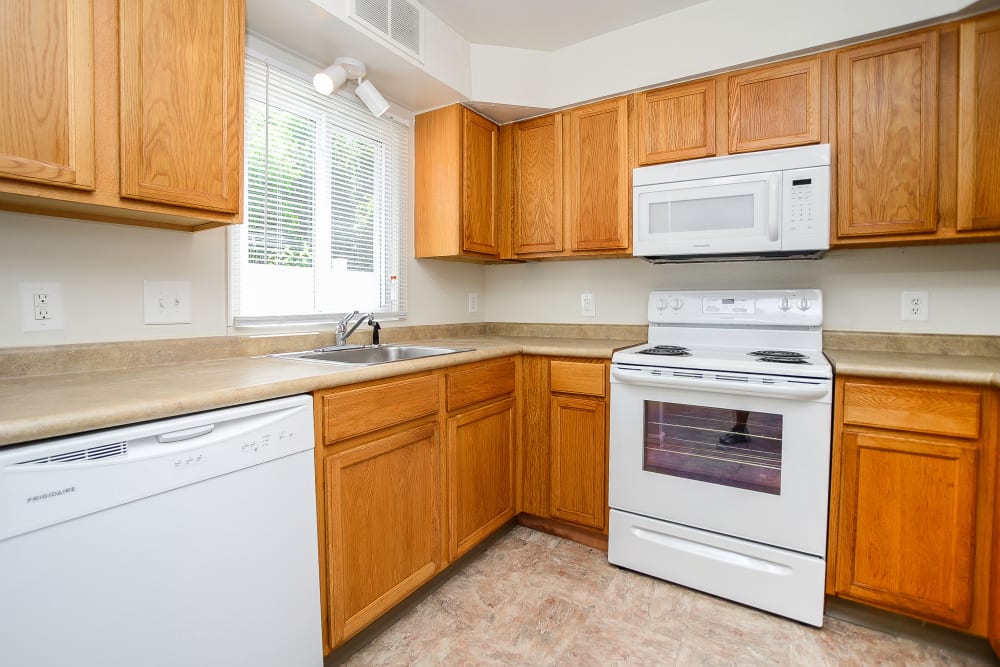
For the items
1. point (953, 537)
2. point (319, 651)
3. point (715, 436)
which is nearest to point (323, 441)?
point (319, 651)

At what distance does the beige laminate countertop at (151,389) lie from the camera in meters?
0.88

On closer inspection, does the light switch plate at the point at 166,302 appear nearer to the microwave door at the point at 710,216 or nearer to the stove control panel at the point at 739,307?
the microwave door at the point at 710,216

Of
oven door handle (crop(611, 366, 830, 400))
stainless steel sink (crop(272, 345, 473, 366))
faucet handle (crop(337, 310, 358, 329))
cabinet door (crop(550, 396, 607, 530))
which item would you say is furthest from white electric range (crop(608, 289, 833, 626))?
faucet handle (crop(337, 310, 358, 329))

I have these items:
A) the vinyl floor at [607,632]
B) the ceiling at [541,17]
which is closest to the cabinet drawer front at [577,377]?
the vinyl floor at [607,632]

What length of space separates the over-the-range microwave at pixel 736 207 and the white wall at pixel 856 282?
0.40 feet

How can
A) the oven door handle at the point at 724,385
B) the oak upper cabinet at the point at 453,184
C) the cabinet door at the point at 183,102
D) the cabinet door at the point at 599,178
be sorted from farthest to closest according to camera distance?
1. the oak upper cabinet at the point at 453,184
2. the cabinet door at the point at 599,178
3. the oven door handle at the point at 724,385
4. the cabinet door at the point at 183,102

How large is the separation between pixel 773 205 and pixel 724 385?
0.77 metres

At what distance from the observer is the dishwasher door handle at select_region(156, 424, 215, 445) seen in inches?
39.9

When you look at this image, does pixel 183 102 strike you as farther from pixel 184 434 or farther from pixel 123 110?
pixel 184 434

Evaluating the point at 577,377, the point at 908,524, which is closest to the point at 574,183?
the point at 577,377

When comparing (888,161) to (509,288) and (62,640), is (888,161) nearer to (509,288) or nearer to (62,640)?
(509,288)

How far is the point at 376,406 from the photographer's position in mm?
1516

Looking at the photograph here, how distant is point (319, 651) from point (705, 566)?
141 centimetres

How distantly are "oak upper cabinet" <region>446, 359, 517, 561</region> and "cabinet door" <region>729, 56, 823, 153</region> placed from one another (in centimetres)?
146
